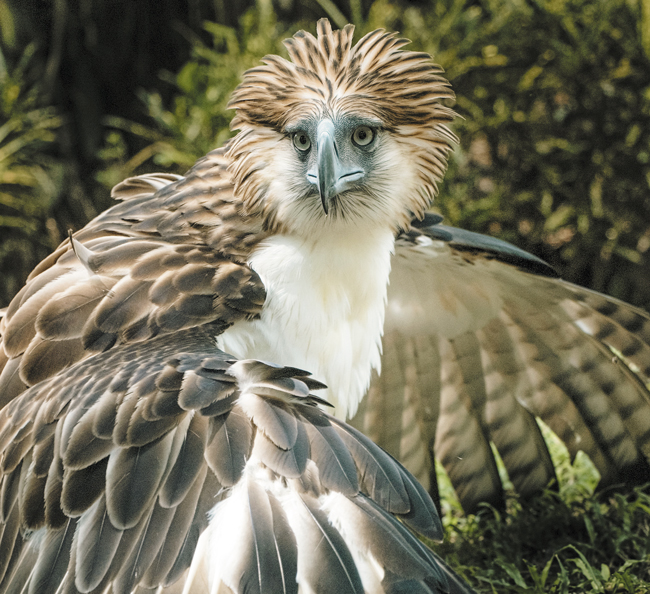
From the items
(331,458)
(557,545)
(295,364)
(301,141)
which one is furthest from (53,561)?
(557,545)

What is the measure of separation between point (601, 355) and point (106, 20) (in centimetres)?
692

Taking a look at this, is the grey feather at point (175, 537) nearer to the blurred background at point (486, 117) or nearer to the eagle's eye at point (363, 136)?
the eagle's eye at point (363, 136)

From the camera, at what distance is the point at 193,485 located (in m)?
2.01

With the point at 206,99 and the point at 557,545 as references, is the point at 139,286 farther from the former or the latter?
the point at 206,99

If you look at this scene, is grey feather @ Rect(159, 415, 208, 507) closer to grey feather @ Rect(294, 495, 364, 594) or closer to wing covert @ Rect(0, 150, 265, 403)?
grey feather @ Rect(294, 495, 364, 594)

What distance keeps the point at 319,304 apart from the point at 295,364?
9.8 inches

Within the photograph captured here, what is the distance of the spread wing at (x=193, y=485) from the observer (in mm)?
1907

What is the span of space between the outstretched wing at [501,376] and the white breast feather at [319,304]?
2.13 feet

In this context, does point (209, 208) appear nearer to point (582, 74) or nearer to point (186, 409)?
point (186, 409)

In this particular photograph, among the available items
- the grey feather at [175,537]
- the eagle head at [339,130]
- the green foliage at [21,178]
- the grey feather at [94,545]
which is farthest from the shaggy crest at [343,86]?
the green foliage at [21,178]

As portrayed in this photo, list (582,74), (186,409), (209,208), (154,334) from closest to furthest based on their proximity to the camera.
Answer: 1. (186,409)
2. (154,334)
3. (209,208)
4. (582,74)

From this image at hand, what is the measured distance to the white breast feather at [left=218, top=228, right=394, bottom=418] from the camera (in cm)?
277

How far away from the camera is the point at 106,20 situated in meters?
8.45

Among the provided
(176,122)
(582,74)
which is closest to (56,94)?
(176,122)
